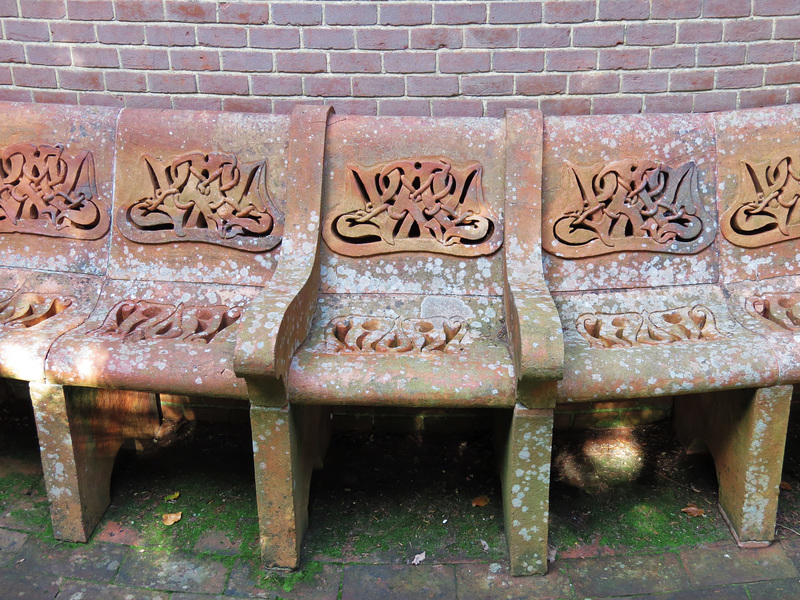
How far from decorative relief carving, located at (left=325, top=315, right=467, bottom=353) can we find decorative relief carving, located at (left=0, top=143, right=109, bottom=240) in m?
1.23

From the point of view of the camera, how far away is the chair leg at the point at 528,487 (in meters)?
2.26

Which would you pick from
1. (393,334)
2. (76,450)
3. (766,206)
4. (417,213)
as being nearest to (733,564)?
(766,206)

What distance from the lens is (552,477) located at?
2.99 m

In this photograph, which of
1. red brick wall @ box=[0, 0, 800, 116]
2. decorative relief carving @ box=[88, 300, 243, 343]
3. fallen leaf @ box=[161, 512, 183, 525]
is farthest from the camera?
red brick wall @ box=[0, 0, 800, 116]

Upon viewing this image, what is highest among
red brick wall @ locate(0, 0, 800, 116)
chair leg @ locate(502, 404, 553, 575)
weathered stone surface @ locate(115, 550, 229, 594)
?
red brick wall @ locate(0, 0, 800, 116)

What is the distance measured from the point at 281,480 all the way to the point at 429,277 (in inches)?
40.0

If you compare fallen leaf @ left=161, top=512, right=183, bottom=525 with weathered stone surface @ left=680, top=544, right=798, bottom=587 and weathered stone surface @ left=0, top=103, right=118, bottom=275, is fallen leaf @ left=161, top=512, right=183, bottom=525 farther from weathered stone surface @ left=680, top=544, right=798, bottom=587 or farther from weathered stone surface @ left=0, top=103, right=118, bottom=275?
weathered stone surface @ left=680, top=544, right=798, bottom=587

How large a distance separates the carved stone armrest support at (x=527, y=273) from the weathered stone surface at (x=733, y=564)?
94 cm

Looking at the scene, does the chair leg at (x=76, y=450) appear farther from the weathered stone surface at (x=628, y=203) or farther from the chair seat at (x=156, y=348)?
the weathered stone surface at (x=628, y=203)

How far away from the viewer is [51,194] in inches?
114

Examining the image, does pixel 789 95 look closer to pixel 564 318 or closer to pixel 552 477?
pixel 564 318

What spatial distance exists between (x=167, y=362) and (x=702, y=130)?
242 centimetres

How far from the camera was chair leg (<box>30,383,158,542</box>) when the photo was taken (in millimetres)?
2463

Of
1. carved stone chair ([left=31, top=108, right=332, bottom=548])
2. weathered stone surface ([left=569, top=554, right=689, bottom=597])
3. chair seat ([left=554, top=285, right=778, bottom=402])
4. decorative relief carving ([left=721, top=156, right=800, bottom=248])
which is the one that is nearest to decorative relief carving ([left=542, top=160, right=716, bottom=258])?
decorative relief carving ([left=721, top=156, right=800, bottom=248])
